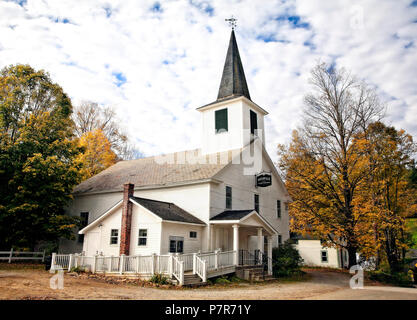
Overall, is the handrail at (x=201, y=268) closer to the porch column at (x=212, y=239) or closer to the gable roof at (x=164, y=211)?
the gable roof at (x=164, y=211)

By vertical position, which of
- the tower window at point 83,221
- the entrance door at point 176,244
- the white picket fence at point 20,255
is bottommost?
the white picket fence at point 20,255

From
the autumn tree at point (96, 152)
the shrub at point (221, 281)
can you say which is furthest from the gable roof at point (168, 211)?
the autumn tree at point (96, 152)

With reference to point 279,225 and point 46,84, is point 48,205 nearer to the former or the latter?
point 46,84

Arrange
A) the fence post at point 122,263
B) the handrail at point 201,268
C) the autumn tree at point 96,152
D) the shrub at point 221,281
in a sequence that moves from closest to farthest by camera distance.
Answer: the handrail at point 201,268 → the shrub at point 221,281 → the fence post at point 122,263 → the autumn tree at point 96,152

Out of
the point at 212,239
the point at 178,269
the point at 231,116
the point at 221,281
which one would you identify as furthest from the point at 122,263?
the point at 231,116

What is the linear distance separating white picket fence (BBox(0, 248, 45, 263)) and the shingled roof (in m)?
5.58

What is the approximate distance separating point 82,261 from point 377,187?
58.3 feet

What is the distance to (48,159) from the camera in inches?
834

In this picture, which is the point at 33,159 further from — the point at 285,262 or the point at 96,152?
the point at 285,262

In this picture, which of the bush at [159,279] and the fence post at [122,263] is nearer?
the bush at [159,279]

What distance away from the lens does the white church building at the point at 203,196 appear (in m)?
17.5

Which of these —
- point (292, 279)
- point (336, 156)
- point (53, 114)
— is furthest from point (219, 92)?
point (292, 279)

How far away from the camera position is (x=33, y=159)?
20641 mm

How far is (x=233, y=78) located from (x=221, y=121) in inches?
160
